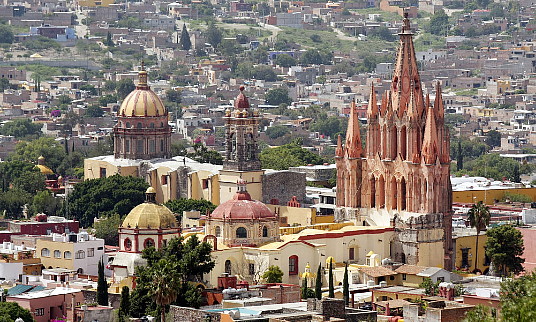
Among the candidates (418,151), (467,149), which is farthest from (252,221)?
(467,149)

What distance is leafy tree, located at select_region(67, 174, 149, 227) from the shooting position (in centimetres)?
11319

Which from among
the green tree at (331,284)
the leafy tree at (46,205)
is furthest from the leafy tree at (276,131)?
the green tree at (331,284)

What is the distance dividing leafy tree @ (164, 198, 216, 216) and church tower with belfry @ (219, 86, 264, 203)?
100 centimetres

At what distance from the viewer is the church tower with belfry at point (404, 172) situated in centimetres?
9219

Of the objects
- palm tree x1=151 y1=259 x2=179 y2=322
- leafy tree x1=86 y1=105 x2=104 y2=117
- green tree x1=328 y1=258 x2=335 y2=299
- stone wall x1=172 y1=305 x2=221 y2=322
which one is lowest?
leafy tree x1=86 y1=105 x2=104 y2=117

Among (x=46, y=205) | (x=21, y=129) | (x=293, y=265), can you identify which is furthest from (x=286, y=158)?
(x=21, y=129)

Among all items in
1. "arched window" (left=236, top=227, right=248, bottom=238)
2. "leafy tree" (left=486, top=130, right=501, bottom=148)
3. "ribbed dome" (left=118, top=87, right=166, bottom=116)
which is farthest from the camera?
"leafy tree" (left=486, top=130, right=501, bottom=148)

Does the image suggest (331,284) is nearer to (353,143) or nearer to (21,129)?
(353,143)

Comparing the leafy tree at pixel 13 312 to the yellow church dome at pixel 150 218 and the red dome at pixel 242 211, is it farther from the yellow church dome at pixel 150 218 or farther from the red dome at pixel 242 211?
the red dome at pixel 242 211

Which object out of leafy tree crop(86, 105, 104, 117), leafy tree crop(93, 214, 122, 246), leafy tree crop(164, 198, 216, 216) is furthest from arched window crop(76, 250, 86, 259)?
leafy tree crop(86, 105, 104, 117)

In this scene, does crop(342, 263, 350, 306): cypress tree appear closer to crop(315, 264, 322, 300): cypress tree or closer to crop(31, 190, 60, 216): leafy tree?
crop(315, 264, 322, 300): cypress tree

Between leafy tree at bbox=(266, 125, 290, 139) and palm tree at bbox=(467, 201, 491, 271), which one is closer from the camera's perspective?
palm tree at bbox=(467, 201, 491, 271)

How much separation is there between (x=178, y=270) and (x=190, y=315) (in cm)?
1391

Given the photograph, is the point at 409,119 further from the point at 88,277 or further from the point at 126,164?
the point at 126,164
